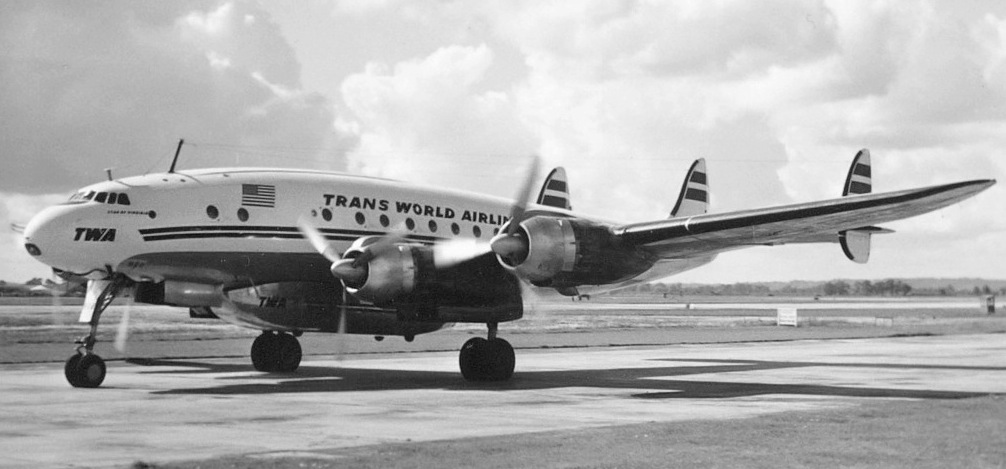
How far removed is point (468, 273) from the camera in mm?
19125

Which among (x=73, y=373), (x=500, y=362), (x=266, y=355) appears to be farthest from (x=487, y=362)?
(x=73, y=373)

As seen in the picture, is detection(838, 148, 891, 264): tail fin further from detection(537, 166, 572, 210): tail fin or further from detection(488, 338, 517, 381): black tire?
detection(488, 338, 517, 381): black tire

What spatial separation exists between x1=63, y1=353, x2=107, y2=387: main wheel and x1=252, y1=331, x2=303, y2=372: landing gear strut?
16.2 ft

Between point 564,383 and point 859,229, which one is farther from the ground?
point 859,229

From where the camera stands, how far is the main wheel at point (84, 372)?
17.3m

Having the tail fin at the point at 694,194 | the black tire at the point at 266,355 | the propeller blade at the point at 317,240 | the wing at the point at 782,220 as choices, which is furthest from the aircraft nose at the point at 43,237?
the tail fin at the point at 694,194

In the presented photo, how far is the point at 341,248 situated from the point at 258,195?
6.15ft

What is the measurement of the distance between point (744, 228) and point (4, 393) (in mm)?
12202

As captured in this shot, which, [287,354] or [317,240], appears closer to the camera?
[317,240]

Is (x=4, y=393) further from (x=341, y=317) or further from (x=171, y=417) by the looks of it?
(x=341, y=317)

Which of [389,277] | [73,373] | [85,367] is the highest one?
[389,277]

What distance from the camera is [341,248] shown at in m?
20.4

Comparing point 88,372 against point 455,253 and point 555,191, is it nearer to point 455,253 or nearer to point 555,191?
point 455,253

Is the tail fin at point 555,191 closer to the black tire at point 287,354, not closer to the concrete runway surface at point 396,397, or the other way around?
the concrete runway surface at point 396,397
